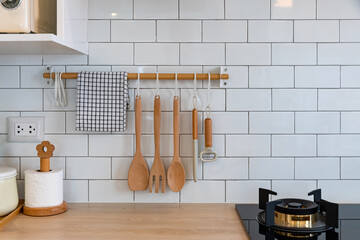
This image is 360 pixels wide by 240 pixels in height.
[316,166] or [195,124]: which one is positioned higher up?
[195,124]

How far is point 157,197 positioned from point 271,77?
612 mm

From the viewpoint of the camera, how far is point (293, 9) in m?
1.46

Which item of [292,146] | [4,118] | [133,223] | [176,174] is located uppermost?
[4,118]

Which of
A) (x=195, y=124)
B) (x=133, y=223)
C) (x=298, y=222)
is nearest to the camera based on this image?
(x=298, y=222)

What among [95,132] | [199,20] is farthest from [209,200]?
[199,20]

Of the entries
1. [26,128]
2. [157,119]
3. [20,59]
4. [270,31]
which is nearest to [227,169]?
[157,119]

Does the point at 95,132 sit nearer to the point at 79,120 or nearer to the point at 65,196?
the point at 79,120

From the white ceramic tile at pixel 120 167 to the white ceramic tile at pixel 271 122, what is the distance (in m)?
0.47

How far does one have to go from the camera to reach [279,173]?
1471mm

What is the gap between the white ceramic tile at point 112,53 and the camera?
147cm

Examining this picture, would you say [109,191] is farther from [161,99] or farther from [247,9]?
[247,9]

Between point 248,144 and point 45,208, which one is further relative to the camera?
point 248,144

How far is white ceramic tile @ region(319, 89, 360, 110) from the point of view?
4.81 ft

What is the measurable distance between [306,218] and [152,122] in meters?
0.63
